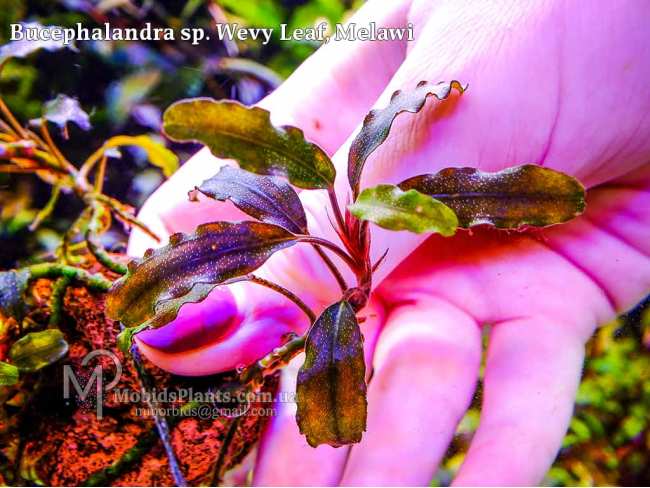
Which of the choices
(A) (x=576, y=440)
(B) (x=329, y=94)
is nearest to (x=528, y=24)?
(B) (x=329, y=94)

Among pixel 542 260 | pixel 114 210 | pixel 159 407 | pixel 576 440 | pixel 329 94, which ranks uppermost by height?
pixel 329 94

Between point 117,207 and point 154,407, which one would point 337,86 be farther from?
point 154,407

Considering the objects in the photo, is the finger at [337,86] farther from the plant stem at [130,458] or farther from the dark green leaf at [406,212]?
the plant stem at [130,458]

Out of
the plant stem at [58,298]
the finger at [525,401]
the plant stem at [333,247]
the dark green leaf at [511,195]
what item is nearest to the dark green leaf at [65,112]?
the plant stem at [58,298]

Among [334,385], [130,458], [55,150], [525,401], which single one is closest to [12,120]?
[55,150]

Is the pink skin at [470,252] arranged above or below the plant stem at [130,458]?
above

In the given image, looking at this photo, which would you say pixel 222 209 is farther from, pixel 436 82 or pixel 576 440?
pixel 576 440
